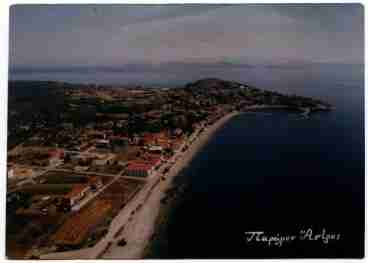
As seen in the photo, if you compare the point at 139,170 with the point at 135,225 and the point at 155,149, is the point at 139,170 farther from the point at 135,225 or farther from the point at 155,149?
the point at 135,225

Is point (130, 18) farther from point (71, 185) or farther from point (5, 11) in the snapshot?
point (71, 185)

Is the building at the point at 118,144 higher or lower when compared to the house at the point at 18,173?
higher

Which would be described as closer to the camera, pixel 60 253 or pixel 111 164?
pixel 60 253

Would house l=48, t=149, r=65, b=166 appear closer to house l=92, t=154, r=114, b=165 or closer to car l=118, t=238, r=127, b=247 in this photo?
house l=92, t=154, r=114, b=165

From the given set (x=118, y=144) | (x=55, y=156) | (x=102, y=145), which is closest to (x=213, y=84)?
(x=118, y=144)

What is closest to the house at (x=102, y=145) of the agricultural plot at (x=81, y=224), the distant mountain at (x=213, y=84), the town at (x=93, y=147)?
the town at (x=93, y=147)

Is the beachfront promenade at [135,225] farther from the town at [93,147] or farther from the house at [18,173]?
the house at [18,173]

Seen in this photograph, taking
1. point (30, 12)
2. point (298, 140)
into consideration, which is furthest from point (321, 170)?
point (30, 12)
